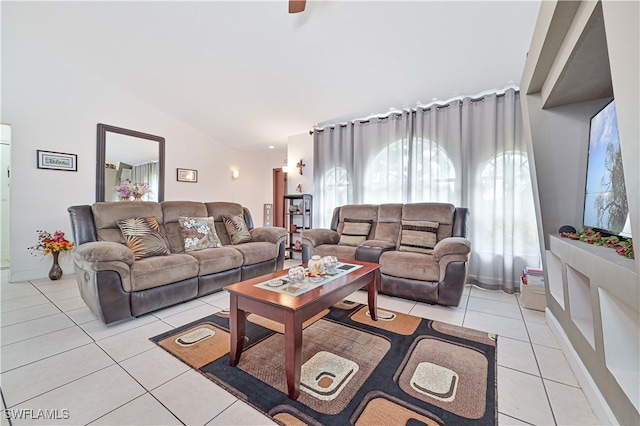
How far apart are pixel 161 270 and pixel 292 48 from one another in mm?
2622

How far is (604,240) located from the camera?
58.4 inches

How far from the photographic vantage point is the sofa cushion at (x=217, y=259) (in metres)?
2.71

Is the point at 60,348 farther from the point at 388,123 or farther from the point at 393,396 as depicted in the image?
the point at 388,123

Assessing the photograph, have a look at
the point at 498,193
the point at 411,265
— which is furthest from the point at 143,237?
the point at 498,193

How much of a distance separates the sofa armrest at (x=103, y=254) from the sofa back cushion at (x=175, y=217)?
0.87m

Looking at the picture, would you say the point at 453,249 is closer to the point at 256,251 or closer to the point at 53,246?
the point at 256,251

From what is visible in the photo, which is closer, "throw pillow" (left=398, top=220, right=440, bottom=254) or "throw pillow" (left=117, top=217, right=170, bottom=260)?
"throw pillow" (left=117, top=217, right=170, bottom=260)

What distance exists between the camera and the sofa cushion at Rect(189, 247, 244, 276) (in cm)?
271

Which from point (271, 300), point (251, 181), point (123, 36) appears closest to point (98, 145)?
point (123, 36)

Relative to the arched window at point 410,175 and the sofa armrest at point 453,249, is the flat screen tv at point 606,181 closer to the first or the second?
the sofa armrest at point 453,249

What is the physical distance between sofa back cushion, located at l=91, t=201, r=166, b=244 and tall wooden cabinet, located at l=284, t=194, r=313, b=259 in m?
2.40

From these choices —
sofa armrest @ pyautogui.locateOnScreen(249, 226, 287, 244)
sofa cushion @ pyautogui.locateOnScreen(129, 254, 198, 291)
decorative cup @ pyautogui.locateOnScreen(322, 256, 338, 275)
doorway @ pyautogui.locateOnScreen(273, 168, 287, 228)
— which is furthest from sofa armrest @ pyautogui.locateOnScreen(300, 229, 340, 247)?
doorway @ pyautogui.locateOnScreen(273, 168, 287, 228)

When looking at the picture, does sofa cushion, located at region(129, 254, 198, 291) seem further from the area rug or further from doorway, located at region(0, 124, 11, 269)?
doorway, located at region(0, 124, 11, 269)

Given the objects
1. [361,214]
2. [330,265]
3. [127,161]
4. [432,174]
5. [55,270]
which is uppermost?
[127,161]
